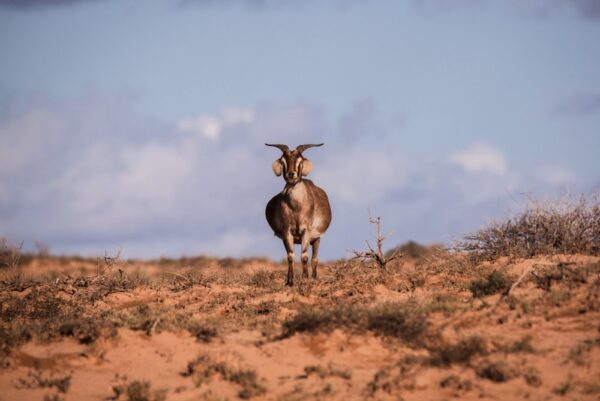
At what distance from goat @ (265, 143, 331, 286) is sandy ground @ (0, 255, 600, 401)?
10.1 feet

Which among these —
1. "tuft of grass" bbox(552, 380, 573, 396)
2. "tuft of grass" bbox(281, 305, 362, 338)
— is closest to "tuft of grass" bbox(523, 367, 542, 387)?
"tuft of grass" bbox(552, 380, 573, 396)

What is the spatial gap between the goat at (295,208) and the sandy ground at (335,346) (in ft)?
10.1

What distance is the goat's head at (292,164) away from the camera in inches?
706

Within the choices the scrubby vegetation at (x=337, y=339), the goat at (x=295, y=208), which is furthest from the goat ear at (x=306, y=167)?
the scrubby vegetation at (x=337, y=339)

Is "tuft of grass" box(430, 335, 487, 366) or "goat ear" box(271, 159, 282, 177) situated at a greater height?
"goat ear" box(271, 159, 282, 177)

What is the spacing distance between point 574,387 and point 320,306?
4.93 m

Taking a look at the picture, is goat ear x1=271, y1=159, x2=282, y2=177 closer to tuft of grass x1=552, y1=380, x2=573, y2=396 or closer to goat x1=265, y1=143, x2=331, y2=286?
goat x1=265, y1=143, x2=331, y2=286

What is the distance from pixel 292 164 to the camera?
17938 millimetres

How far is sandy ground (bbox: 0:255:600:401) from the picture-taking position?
1055 cm

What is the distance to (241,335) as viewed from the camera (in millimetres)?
12891

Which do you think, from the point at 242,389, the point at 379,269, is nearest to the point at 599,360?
the point at 242,389

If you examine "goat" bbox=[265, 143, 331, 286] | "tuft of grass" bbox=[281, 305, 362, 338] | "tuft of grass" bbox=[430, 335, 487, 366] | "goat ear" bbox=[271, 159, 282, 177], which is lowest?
"tuft of grass" bbox=[430, 335, 487, 366]

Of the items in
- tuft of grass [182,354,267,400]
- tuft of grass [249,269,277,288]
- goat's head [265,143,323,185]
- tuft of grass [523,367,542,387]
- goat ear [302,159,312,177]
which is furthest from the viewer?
goat ear [302,159,312,177]

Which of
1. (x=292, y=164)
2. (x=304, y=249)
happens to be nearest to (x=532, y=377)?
(x=292, y=164)
